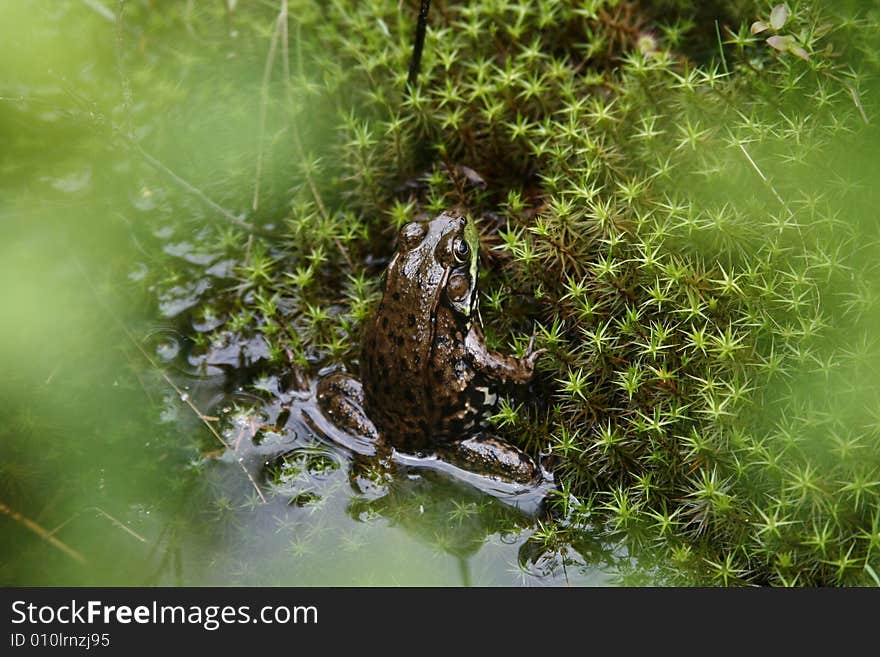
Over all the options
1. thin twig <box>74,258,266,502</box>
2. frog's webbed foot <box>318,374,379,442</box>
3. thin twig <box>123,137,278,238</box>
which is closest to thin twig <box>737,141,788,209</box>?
frog's webbed foot <box>318,374,379,442</box>

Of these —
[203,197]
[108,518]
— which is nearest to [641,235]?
[203,197]

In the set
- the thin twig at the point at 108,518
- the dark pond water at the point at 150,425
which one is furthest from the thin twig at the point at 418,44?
the thin twig at the point at 108,518

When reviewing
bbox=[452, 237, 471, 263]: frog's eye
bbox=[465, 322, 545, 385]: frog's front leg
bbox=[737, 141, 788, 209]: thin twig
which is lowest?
bbox=[465, 322, 545, 385]: frog's front leg

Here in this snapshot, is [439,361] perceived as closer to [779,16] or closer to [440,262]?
[440,262]

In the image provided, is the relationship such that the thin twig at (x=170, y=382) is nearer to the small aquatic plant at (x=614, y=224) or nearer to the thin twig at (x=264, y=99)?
the small aquatic plant at (x=614, y=224)

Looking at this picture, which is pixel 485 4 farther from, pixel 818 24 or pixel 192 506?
pixel 192 506

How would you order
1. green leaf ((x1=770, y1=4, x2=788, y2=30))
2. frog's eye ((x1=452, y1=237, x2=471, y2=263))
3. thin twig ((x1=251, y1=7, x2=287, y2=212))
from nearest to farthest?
1. green leaf ((x1=770, y1=4, x2=788, y2=30))
2. frog's eye ((x1=452, y1=237, x2=471, y2=263))
3. thin twig ((x1=251, y1=7, x2=287, y2=212))

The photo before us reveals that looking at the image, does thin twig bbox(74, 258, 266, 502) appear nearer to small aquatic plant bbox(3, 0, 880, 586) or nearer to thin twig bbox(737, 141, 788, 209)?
small aquatic plant bbox(3, 0, 880, 586)
